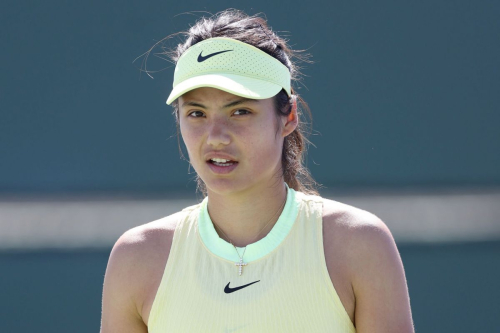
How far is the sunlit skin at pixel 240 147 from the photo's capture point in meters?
1.63

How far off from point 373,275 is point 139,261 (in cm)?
54

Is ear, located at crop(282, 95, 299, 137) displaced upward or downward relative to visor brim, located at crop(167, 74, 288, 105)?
downward

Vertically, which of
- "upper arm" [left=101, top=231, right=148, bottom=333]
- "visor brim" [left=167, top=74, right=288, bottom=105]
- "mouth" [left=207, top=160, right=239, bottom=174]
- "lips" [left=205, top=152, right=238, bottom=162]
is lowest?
"upper arm" [left=101, top=231, right=148, bottom=333]

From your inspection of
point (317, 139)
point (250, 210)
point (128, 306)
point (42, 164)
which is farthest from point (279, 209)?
point (42, 164)

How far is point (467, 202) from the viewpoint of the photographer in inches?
126

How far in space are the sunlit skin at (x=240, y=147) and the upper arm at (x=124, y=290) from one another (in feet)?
0.78

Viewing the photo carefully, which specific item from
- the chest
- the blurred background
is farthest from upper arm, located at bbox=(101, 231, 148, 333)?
the blurred background

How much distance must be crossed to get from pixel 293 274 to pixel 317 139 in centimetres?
167

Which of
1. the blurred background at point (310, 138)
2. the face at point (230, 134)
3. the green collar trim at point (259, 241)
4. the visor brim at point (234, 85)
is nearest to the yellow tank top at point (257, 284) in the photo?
the green collar trim at point (259, 241)

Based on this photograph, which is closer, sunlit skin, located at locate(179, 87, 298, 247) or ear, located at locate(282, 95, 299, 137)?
sunlit skin, located at locate(179, 87, 298, 247)

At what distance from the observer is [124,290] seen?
175cm

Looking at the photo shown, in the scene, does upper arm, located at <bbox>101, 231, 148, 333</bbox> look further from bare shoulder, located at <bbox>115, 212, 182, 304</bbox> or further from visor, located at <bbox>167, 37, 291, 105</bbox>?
visor, located at <bbox>167, 37, 291, 105</bbox>

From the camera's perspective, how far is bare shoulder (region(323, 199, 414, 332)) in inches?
62.5

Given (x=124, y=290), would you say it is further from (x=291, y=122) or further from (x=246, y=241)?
(x=291, y=122)
